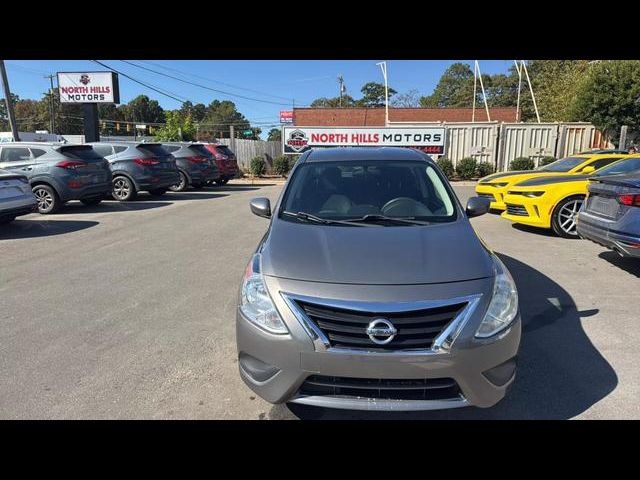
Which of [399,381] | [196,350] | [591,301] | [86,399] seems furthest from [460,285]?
[591,301]

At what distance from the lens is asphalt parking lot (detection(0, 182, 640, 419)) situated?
290 centimetres

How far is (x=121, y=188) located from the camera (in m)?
12.8

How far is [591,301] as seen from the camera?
473 cm

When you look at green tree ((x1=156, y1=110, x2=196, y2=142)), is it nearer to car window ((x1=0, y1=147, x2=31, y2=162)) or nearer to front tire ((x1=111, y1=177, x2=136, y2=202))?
front tire ((x1=111, y1=177, x2=136, y2=202))

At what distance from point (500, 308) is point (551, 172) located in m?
8.32

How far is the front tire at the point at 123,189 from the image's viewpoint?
12.7 m

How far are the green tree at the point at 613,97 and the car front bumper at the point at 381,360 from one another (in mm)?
24061

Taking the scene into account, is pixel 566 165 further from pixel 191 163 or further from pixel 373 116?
pixel 373 116

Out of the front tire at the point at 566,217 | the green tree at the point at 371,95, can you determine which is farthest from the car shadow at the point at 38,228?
the green tree at the point at 371,95

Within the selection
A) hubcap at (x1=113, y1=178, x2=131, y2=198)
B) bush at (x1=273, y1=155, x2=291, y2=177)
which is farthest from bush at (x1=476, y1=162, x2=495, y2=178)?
hubcap at (x1=113, y1=178, x2=131, y2=198)

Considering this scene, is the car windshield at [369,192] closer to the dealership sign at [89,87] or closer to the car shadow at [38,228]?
the car shadow at [38,228]

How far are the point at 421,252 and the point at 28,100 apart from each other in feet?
362

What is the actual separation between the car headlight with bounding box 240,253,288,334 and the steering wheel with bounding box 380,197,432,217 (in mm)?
1296
